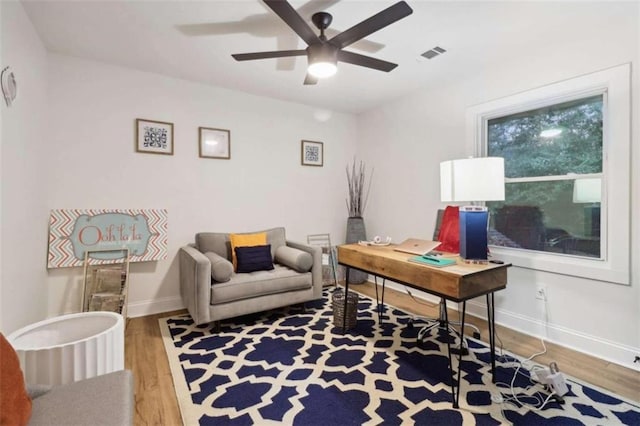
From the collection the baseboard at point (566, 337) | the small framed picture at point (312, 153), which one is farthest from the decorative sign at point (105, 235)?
the baseboard at point (566, 337)

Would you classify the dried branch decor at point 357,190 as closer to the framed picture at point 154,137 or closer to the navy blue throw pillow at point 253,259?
the navy blue throw pillow at point 253,259

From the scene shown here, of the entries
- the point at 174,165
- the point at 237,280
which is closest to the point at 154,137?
the point at 174,165

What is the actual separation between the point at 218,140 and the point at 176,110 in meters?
0.51

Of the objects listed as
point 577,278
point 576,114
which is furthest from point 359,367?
point 576,114

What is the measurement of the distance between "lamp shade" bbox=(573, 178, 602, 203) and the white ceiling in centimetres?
113

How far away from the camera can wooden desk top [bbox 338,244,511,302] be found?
5.60ft

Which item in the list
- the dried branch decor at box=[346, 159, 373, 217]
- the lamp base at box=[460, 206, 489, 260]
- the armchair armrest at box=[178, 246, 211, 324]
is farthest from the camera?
the dried branch decor at box=[346, 159, 373, 217]

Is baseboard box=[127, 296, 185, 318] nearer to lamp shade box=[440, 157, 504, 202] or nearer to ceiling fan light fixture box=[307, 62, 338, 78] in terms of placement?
ceiling fan light fixture box=[307, 62, 338, 78]

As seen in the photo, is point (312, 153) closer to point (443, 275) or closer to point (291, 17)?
point (291, 17)

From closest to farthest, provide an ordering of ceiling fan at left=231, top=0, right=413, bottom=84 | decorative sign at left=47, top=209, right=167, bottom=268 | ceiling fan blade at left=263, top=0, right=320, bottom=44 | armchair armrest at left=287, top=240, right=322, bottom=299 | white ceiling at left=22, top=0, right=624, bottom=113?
1. ceiling fan blade at left=263, top=0, right=320, bottom=44
2. ceiling fan at left=231, top=0, right=413, bottom=84
3. white ceiling at left=22, top=0, right=624, bottom=113
4. decorative sign at left=47, top=209, right=167, bottom=268
5. armchair armrest at left=287, top=240, right=322, bottom=299

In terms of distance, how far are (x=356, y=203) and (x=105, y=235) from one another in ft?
→ 9.80

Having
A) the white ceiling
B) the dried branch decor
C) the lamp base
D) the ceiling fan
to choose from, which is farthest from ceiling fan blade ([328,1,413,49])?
the dried branch decor

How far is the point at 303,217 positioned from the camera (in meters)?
4.16

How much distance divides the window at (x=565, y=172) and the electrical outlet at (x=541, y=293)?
0.19 m
